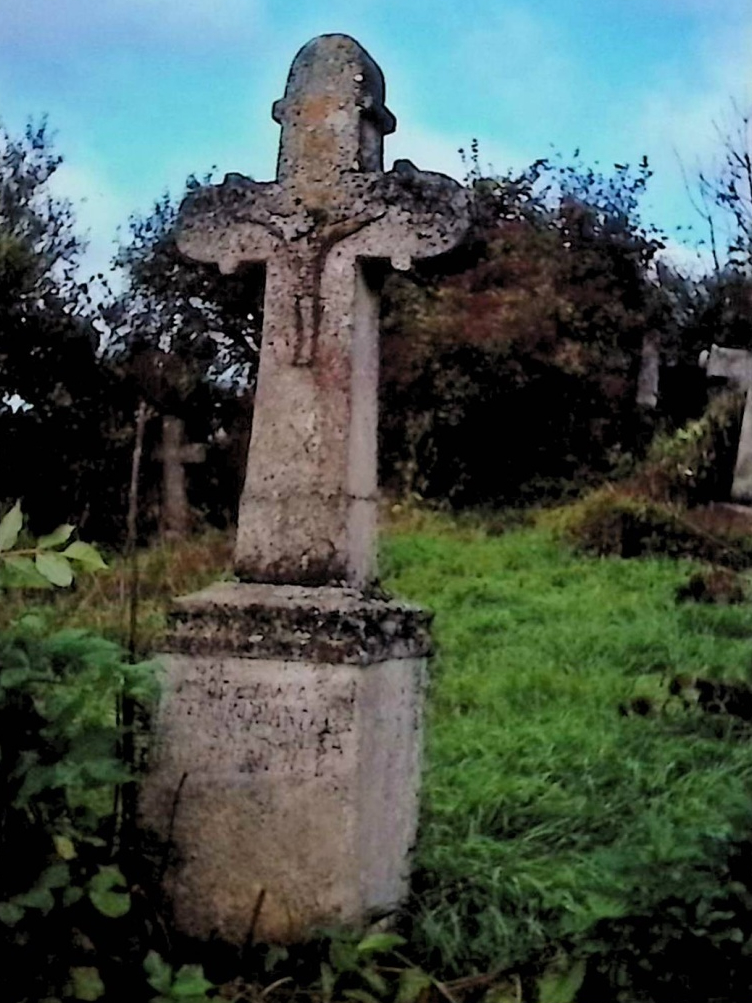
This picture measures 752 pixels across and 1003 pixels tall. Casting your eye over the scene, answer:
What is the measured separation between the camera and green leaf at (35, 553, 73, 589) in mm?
2844

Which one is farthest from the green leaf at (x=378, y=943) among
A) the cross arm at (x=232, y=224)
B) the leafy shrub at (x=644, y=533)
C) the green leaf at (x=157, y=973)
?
the leafy shrub at (x=644, y=533)

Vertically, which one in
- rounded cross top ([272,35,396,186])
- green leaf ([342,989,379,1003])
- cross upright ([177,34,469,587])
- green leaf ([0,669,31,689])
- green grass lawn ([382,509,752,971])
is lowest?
green leaf ([342,989,379,1003])

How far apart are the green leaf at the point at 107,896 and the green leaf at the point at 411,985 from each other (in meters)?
0.65

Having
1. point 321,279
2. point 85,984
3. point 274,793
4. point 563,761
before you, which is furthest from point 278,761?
point 563,761

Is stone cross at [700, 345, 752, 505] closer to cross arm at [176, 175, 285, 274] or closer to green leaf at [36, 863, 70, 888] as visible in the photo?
cross arm at [176, 175, 285, 274]

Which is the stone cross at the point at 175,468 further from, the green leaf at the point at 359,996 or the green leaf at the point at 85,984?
the green leaf at the point at 85,984

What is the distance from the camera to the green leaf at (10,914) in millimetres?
2773

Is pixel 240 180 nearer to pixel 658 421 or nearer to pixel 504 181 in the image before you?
pixel 658 421

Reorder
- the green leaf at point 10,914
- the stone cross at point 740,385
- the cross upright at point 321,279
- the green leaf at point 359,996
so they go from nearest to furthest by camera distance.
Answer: the green leaf at point 10,914 < the green leaf at point 359,996 < the cross upright at point 321,279 < the stone cross at point 740,385

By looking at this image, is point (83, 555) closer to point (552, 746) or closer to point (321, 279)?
point (321, 279)

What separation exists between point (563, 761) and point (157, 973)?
2.30 m

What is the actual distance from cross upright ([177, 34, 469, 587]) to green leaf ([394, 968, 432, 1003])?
36.8 inches

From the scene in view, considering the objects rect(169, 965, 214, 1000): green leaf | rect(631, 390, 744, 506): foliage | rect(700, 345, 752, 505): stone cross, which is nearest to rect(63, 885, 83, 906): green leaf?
rect(169, 965, 214, 1000): green leaf

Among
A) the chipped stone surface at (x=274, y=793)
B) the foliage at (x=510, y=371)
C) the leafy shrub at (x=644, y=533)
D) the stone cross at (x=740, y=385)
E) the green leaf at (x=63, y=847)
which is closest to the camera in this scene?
the green leaf at (x=63, y=847)
